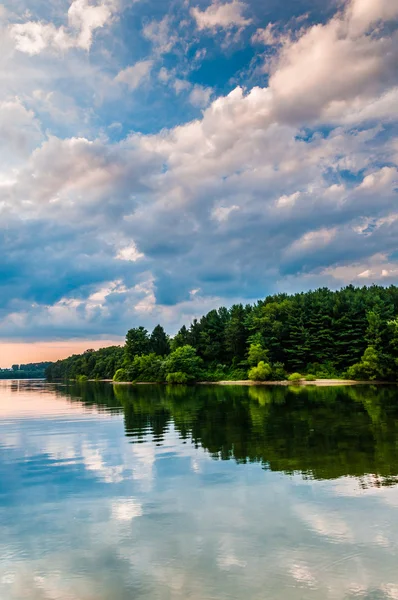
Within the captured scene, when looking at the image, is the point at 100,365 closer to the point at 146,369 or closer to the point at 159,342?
the point at 159,342

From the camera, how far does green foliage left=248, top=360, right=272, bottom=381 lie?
79562 mm

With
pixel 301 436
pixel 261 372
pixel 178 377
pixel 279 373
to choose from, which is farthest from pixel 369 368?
pixel 301 436

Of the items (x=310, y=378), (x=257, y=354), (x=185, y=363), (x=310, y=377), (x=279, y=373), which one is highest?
(x=257, y=354)

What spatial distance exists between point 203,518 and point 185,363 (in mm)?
84657

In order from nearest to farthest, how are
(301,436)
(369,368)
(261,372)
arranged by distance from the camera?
1. (301,436)
2. (369,368)
3. (261,372)

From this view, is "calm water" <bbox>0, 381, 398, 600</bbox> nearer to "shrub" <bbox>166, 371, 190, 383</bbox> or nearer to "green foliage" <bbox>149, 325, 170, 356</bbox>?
"shrub" <bbox>166, 371, 190, 383</bbox>

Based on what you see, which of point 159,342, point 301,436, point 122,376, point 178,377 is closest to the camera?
point 301,436

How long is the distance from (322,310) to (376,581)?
81.7 meters

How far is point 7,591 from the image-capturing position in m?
6.56

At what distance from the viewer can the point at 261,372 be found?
7938cm

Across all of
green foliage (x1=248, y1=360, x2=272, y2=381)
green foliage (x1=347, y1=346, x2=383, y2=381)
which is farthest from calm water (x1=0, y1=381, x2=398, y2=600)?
green foliage (x1=248, y1=360, x2=272, y2=381)

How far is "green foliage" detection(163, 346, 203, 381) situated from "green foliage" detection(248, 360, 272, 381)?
16.5 m

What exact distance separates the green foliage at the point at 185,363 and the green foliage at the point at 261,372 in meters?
16.5

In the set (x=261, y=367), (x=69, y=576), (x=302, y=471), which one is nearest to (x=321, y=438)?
(x=302, y=471)
